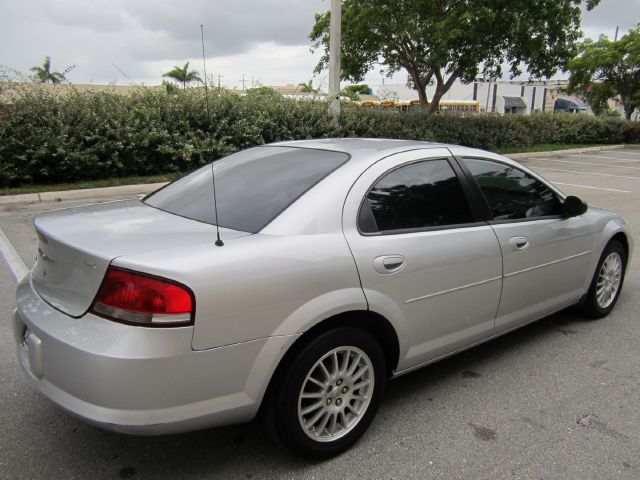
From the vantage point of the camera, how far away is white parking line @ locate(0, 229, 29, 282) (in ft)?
17.6

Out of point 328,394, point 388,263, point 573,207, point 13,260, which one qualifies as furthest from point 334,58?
point 328,394

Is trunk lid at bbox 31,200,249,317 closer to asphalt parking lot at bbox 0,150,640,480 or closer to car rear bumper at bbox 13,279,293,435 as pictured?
car rear bumper at bbox 13,279,293,435

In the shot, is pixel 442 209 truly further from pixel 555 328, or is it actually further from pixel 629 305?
pixel 629 305

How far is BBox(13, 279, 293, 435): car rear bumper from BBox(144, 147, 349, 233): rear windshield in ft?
2.06

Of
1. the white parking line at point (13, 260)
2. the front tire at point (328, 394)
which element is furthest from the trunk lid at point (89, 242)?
the white parking line at point (13, 260)

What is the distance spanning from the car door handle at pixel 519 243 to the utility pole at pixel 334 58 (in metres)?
11.4

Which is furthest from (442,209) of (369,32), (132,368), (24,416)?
(369,32)

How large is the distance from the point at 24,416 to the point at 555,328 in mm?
3719

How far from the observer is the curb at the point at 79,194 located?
9.41 m

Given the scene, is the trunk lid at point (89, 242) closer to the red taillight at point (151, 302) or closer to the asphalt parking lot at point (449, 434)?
the red taillight at point (151, 302)

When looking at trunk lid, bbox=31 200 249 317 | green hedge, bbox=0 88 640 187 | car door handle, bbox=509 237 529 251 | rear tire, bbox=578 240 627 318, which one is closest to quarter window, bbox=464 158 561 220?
car door handle, bbox=509 237 529 251

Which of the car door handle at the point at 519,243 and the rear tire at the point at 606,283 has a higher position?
the car door handle at the point at 519,243

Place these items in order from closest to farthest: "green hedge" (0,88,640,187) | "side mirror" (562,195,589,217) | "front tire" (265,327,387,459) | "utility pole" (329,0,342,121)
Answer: "front tire" (265,327,387,459)
"side mirror" (562,195,589,217)
"green hedge" (0,88,640,187)
"utility pole" (329,0,342,121)

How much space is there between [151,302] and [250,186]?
3.45 ft
